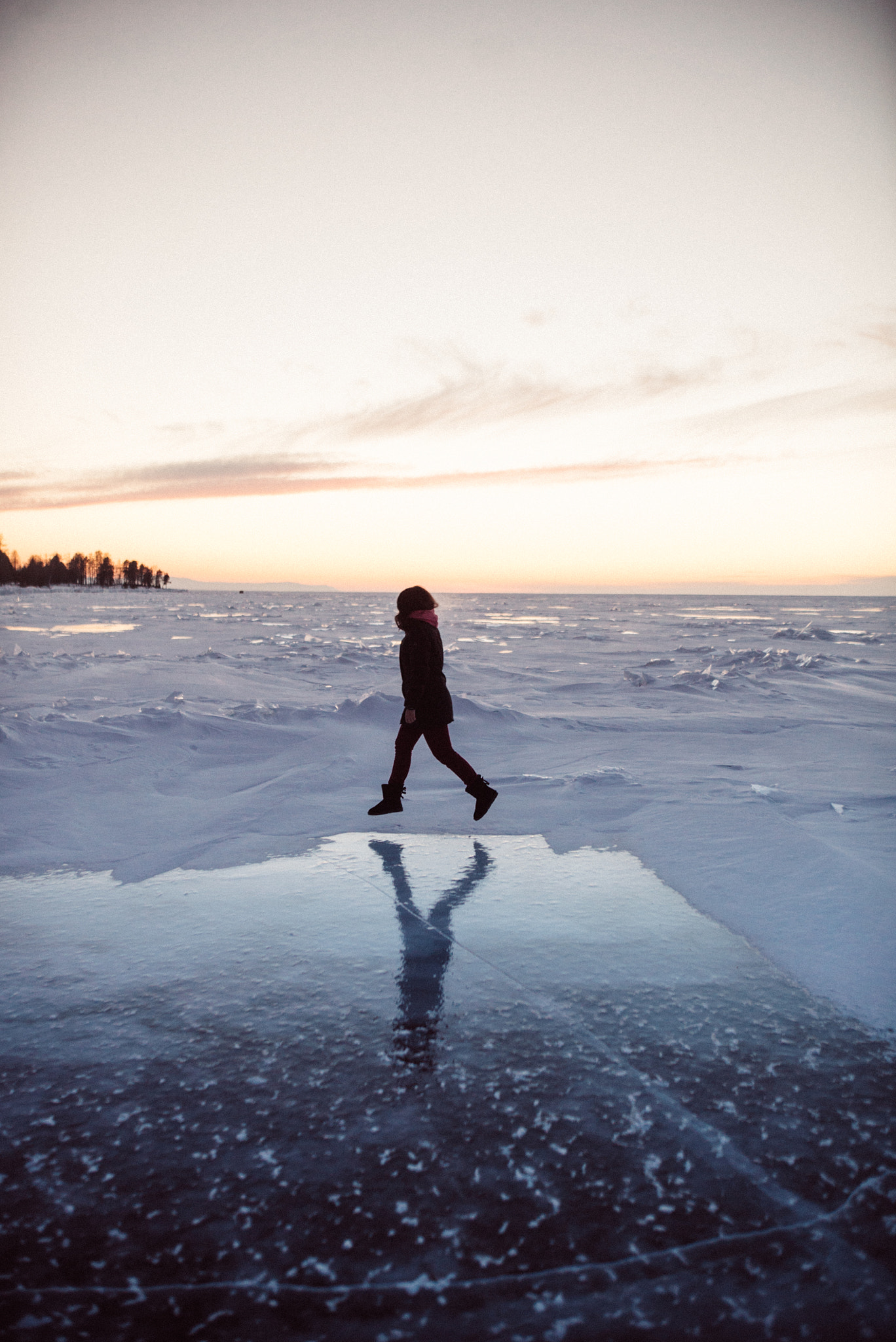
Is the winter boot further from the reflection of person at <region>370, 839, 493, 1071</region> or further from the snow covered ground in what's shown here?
the reflection of person at <region>370, 839, 493, 1071</region>

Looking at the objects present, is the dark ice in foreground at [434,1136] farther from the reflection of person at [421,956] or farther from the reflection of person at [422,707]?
the reflection of person at [422,707]

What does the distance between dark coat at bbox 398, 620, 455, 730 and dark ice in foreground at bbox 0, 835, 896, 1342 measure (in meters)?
1.83

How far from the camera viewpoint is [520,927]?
3229mm

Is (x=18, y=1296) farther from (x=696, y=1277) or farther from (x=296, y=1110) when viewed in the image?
(x=696, y=1277)

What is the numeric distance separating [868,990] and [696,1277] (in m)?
1.57

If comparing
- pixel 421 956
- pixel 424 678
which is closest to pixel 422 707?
pixel 424 678

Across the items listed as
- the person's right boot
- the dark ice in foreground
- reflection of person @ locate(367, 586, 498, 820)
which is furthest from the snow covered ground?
the dark ice in foreground

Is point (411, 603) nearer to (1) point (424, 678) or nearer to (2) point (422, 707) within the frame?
(1) point (424, 678)

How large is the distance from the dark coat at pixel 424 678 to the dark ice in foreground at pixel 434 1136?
1826mm

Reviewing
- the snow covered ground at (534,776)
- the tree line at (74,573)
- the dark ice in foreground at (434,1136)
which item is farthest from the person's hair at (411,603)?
the tree line at (74,573)

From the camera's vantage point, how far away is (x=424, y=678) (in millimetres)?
4832

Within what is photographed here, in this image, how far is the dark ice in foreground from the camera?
149cm

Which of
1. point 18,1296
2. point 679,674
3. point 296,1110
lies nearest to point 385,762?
point 296,1110

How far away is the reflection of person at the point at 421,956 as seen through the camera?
7.80 ft
